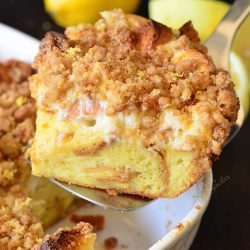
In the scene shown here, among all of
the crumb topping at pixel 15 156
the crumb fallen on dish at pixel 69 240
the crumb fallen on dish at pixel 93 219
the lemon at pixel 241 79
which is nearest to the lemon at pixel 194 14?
the lemon at pixel 241 79

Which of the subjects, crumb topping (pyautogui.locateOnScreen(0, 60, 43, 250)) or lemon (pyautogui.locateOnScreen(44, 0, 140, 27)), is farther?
lemon (pyautogui.locateOnScreen(44, 0, 140, 27))

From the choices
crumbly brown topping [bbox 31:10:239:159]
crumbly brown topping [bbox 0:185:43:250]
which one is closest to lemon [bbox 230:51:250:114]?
crumbly brown topping [bbox 31:10:239:159]

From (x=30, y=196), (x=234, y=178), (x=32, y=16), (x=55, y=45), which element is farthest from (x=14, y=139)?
(x=32, y=16)

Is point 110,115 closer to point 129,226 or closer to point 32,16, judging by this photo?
point 129,226

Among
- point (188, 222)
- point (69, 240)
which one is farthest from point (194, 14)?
point (69, 240)

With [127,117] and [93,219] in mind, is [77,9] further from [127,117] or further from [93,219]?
[127,117]

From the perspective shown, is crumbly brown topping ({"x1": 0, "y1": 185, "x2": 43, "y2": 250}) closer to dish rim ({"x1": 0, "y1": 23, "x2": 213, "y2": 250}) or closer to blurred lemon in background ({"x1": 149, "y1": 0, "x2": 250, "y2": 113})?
dish rim ({"x1": 0, "y1": 23, "x2": 213, "y2": 250})

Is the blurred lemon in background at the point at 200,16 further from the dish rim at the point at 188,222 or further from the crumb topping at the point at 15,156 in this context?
the dish rim at the point at 188,222
